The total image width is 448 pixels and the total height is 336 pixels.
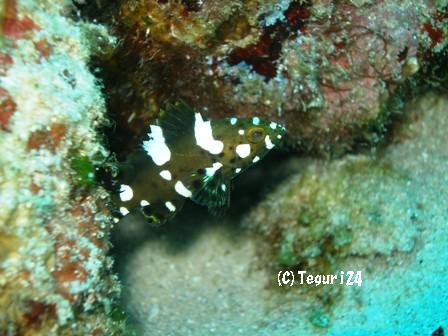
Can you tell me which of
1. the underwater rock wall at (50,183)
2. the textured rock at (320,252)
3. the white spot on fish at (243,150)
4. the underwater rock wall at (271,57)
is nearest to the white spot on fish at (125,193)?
the underwater rock wall at (50,183)

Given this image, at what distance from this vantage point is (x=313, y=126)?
4590 mm

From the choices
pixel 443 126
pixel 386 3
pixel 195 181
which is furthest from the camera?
pixel 443 126

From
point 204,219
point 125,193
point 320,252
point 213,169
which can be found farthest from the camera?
point 204,219

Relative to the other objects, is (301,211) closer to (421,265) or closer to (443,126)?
(421,265)

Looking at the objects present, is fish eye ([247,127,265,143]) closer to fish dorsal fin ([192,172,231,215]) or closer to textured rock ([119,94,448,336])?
fish dorsal fin ([192,172,231,215])

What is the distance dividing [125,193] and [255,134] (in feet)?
4.06

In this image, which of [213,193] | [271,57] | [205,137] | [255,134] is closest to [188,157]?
[205,137]

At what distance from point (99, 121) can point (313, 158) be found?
3259 millimetres

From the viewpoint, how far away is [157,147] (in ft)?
12.3

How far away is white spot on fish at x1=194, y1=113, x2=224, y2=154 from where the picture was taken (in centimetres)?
367

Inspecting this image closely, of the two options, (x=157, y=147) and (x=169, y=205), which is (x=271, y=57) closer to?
(x=157, y=147)

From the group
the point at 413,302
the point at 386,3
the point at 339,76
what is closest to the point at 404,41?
the point at 386,3

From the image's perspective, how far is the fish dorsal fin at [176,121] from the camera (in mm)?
3691

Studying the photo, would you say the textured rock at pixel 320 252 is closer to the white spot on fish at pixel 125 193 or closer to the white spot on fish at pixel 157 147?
the white spot on fish at pixel 125 193
